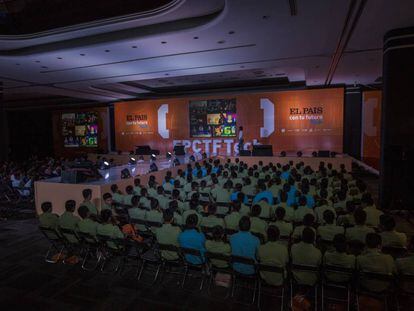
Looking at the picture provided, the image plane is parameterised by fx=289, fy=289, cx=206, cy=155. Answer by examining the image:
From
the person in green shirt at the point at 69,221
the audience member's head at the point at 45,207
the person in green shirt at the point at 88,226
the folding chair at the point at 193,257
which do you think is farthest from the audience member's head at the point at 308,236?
the audience member's head at the point at 45,207

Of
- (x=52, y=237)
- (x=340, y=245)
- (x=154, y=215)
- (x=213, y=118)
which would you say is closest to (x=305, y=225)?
(x=340, y=245)

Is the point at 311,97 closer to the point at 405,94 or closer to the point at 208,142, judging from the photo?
the point at 208,142

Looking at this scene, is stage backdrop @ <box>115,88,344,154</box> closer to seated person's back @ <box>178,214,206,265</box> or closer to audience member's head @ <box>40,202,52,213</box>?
audience member's head @ <box>40,202,52,213</box>

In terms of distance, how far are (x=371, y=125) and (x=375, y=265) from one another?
16.0 m

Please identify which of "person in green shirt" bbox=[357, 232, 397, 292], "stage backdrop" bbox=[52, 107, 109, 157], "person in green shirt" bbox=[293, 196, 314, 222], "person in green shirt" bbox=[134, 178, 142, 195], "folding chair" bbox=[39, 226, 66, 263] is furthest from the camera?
"stage backdrop" bbox=[52, 107, 109, 157]

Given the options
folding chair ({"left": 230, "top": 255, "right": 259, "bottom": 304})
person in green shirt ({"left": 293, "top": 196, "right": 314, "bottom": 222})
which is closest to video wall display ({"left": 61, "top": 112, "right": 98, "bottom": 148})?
person in green shirt ({"left": 293, "top": 196, "right": 314, "bottom": 222})

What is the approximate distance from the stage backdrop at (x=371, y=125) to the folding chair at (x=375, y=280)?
14.9 m

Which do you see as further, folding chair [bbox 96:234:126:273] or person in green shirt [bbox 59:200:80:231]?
person in green shirt [bbox 59:200:80:231]

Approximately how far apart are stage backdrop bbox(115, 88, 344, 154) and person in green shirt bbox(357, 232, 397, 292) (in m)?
14.6

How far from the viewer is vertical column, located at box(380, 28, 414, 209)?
24.3ft

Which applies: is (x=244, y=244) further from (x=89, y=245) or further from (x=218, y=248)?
(x=89, y=245)

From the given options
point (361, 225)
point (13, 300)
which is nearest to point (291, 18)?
point (361, 225)

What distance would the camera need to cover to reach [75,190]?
7.77 m

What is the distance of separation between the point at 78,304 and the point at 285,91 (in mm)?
16085
